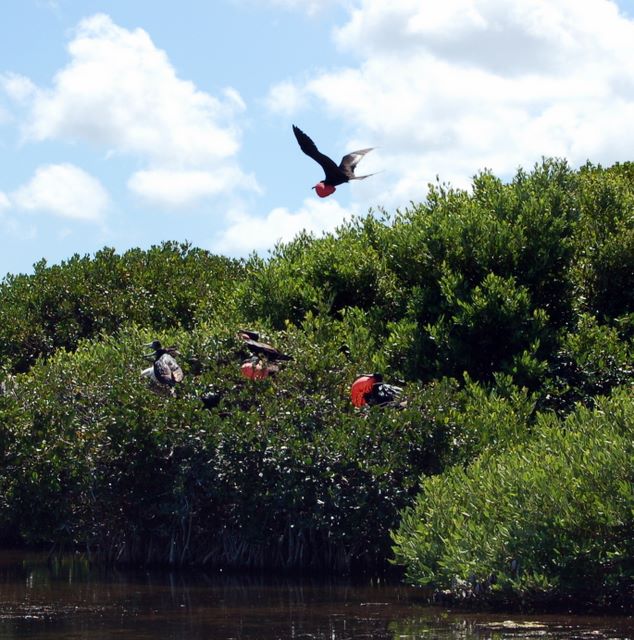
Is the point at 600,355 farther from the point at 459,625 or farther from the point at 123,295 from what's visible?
the point at 123,295

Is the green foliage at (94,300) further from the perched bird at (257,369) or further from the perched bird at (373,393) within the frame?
the perched bird at (373,393)

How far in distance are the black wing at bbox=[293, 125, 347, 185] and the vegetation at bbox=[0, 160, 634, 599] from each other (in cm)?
342

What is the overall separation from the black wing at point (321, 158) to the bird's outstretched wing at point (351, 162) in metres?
0.13

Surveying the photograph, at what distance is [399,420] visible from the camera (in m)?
21.2

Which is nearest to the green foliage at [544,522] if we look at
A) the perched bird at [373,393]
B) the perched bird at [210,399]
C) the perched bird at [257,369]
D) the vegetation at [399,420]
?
the vegetation at [399,420]

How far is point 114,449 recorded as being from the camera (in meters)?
22.8

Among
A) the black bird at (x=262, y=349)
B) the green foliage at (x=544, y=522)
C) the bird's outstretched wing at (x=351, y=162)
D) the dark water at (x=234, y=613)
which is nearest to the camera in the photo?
the dark water at (x=234, y=613)

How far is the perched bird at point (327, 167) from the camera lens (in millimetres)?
20859

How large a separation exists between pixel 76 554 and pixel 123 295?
458 inches

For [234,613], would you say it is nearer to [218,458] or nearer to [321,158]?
[218,458]

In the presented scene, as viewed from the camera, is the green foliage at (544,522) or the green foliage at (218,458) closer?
the green foliage at (544,522)

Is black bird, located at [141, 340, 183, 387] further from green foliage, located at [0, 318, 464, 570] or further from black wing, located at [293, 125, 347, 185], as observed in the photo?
black wing, located at [293, 125, 347, 185]

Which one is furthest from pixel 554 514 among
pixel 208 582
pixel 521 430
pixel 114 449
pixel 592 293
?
pixel 592 293

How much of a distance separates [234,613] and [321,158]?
7545mm
